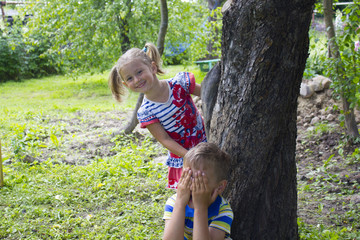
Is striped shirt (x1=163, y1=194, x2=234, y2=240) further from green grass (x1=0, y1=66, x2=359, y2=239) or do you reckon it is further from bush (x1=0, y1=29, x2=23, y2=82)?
bush (x1=0, y1=29, x2=23, y2=82)

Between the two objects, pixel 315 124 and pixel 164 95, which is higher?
pixel 164 95

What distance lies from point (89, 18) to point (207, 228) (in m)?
7.32

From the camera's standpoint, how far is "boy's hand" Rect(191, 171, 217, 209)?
6.91ft

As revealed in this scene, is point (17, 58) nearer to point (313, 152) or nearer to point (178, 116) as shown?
point (313, 152)

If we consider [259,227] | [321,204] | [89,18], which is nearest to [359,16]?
[321,204]

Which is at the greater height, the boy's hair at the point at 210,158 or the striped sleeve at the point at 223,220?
the boy's hair at the point at 210,158

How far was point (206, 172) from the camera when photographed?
7.11ft

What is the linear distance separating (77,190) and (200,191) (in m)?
2.67

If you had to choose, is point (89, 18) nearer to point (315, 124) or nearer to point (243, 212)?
point (315, 124)

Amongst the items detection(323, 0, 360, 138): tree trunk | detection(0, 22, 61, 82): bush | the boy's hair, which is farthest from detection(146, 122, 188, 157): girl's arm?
detection(0, 22, 61, 82): bush

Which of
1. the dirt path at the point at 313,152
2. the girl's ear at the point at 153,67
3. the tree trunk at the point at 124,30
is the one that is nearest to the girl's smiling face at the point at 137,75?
the girl's ear at the point at 153,67

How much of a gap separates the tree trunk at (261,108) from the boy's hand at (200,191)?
36cm

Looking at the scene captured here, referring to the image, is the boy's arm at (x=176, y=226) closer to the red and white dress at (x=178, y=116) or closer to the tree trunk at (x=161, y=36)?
the red and white dress at (x=178, y=116)

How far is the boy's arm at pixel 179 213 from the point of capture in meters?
2.11
